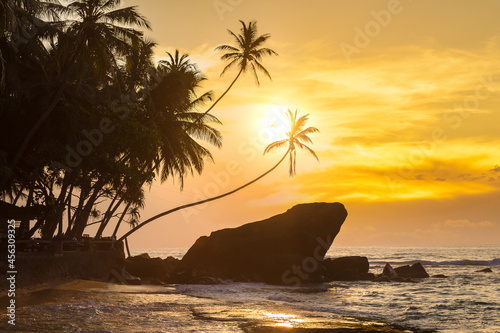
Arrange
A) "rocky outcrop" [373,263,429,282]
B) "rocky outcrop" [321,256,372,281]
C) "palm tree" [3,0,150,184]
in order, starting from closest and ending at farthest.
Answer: "palm tree" [3,0,150,184] → "rocky outcrop" [321,256,372,281] → "rocky outcrop" [373,263,429,282]

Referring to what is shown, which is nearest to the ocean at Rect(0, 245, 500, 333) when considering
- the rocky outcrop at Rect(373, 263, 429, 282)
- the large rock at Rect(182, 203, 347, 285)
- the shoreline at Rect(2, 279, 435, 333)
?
the shoreline at Rect(2, 279, 435, 333)

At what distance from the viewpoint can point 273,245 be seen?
143 ft

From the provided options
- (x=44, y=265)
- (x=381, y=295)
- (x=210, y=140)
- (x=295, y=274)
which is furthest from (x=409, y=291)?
(x=44, y=265)

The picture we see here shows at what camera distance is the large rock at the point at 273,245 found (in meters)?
41.5

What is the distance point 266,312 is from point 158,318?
438 centimetres

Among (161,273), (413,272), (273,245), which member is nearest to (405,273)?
(413,272)

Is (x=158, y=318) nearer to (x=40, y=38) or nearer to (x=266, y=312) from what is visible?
(x=266, y=312)

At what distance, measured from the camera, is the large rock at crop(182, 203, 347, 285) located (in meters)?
41.5

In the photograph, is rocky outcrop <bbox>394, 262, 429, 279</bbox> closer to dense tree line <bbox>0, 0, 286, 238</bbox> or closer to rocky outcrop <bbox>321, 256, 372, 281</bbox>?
rocky outcrop <bbox>321, 256, 372, 281</bbox>

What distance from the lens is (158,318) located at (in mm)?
15812

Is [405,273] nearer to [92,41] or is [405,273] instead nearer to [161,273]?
[161,273]

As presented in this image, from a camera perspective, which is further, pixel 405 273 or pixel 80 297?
pixel 405 273

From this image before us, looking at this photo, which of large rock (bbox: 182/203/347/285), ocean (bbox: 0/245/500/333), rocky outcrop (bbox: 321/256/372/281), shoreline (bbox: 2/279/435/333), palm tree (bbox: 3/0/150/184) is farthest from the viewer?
rocky outcrop (bbox: 321/256/372/281)

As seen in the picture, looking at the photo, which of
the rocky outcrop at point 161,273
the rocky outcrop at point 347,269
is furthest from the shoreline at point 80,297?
the rocky outcrop at point 347,269
